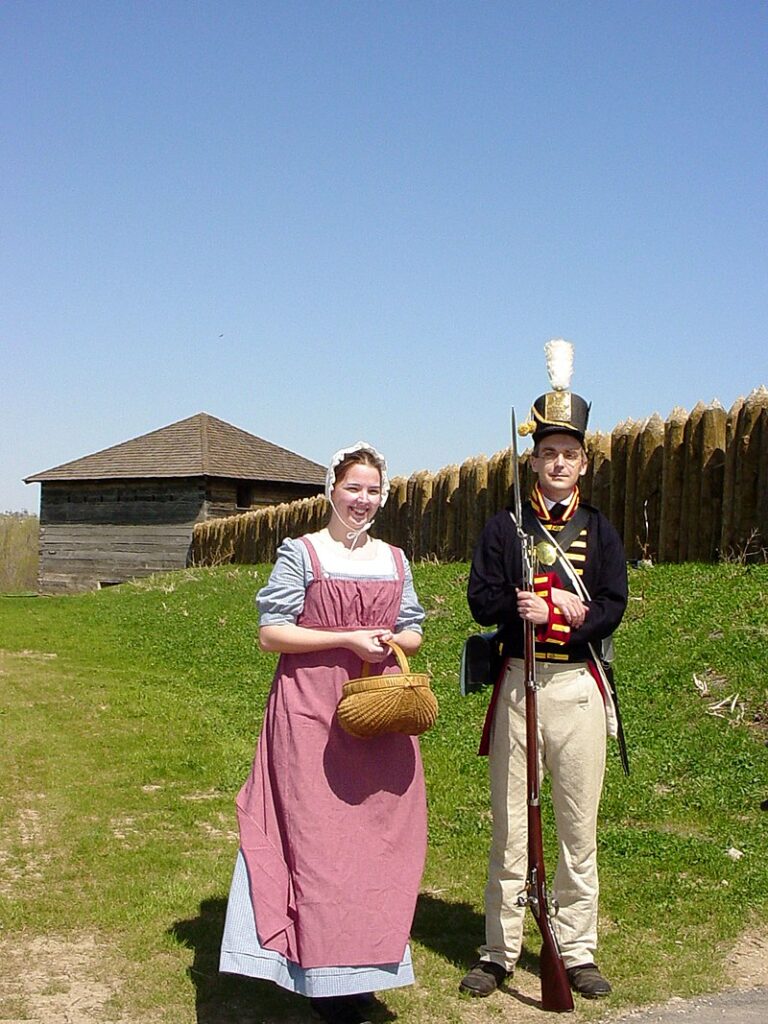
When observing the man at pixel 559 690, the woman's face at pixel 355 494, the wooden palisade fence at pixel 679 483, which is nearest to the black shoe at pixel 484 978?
the man at pixel 559 690

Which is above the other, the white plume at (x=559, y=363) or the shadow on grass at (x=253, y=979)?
the white plume at (x=559, y=363)

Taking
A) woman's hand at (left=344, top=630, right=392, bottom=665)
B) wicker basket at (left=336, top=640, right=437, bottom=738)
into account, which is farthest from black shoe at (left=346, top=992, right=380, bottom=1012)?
woman's hand at (left=344, top=630, right=392, bottom=665)

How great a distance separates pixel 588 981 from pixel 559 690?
3.58ft

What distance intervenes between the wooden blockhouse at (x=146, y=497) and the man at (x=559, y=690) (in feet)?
78.0

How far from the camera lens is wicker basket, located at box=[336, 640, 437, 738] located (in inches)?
149

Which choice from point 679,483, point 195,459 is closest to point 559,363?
point 679,483

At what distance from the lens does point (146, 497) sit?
95.1ft

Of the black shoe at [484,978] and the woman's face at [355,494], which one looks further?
the black shoe at [484,978]

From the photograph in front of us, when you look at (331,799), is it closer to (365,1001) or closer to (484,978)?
(365,1001)

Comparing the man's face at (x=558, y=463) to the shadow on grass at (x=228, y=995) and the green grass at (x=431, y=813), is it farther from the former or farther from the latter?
the shadow on grass at (x=228, y=995)

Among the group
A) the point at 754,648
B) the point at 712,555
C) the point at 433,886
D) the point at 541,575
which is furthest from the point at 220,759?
the point at 712,555

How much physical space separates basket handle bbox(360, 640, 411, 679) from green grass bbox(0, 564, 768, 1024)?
1.27 metres

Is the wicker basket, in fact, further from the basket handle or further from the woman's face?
the woman's face

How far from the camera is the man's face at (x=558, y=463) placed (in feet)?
14.2
